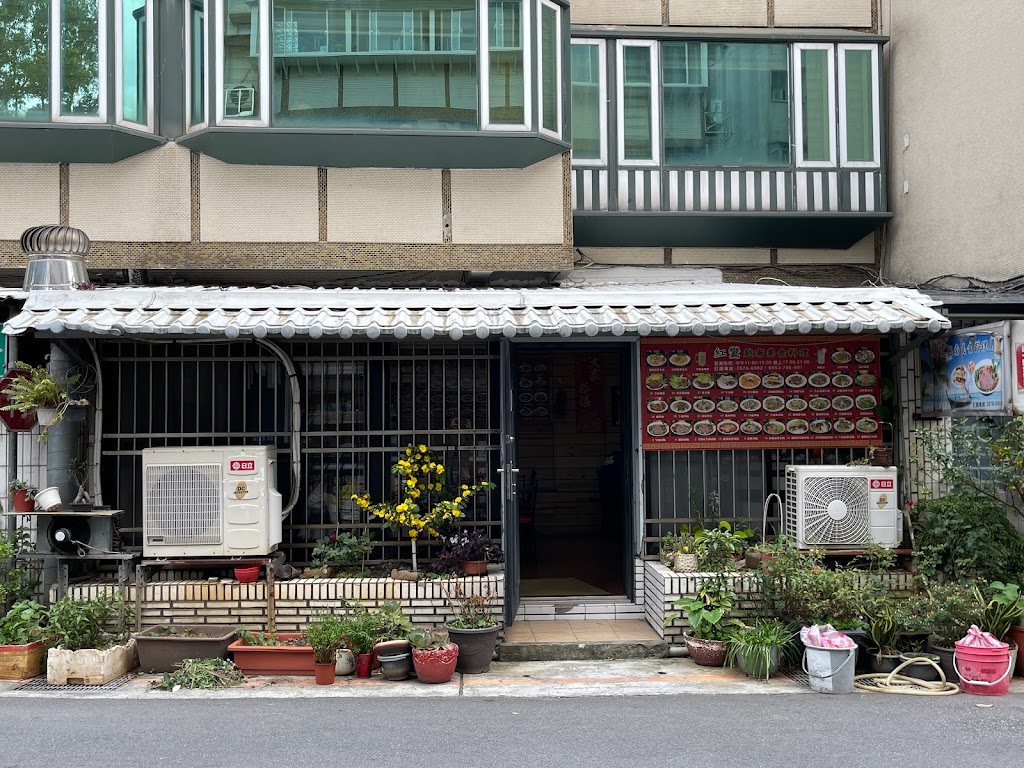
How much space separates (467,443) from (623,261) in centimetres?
325

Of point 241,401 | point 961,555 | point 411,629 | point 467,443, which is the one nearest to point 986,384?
point 961,555

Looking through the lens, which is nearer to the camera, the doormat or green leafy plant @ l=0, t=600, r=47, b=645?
green leafy plant @ l=0, t=600, r=47, b=645

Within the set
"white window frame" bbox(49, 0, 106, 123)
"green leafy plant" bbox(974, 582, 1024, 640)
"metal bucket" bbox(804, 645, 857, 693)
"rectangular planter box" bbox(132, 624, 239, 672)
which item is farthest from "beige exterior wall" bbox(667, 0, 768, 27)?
"rectangular planter box" bbox(132, 624, 239, 672)

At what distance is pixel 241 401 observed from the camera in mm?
9219

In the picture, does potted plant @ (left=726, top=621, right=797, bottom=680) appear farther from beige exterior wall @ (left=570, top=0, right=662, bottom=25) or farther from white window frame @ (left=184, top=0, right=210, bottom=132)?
beige exterior wall @ (left=570, top=0, right=662, bottom=25)

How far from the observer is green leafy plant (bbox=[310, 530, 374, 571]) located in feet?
28.7

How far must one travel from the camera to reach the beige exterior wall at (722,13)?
1147 centimetres

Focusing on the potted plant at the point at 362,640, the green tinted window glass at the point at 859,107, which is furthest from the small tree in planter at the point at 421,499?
the green tinted window glass at the point at 859,107

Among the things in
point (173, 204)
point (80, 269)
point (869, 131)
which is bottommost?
point (80, 269)

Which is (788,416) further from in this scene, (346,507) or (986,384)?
(346,507)

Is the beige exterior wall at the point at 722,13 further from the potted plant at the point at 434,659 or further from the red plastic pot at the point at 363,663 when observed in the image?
the red plastic pot at the point at 363,663

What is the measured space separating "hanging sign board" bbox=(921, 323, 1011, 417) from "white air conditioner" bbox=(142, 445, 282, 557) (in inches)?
→ 259

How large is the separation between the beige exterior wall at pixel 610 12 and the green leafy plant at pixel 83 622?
8.36 metres

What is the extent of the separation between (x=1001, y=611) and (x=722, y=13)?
25.2ft
